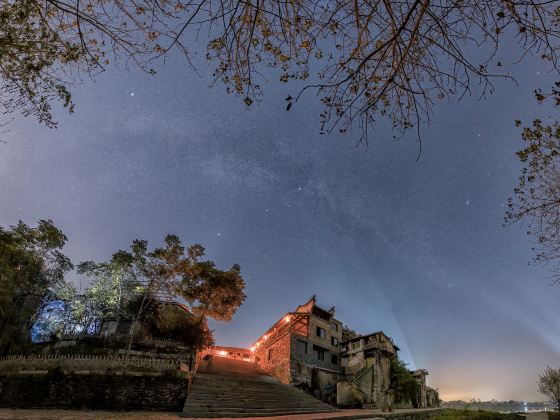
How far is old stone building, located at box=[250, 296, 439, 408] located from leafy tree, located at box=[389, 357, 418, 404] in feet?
2.43

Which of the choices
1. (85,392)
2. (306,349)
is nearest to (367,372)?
(306,349)

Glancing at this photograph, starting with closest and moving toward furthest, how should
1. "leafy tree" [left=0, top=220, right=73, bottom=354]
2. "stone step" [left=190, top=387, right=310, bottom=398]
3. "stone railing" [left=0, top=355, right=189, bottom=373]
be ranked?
"stone railing" [left=0, top=355, right=189, bottom=373] < "stone step" [left=190, top=387, right=310, bottom=398] < "leafy tree" [left=0, top=220, right=73, bottom=354]

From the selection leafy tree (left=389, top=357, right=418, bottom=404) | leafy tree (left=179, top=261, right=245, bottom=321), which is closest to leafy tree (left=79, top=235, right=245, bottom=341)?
leafy tree (left=179, top=261, right=245, bottom=321)

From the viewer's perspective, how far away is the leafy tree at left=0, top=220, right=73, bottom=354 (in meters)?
23.2

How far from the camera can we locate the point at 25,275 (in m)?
25.4

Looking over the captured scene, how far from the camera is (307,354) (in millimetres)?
30203

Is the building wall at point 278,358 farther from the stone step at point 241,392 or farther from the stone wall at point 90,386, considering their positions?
the stone wall at point 90,386

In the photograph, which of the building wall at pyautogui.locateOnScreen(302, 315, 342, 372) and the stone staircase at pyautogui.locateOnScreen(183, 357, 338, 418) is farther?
the building wall at pyautogui.locateOnScreen(302, 315, 342, 372)

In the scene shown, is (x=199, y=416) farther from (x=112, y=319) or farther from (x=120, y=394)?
(x=112, y=319)

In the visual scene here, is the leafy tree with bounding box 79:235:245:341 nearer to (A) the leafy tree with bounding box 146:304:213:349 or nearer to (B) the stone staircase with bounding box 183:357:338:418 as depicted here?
(A) the leafy tree with bounding box 146:304:213:349

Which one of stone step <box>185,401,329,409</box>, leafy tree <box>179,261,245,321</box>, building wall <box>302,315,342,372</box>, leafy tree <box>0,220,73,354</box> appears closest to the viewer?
stone step <box>185,401,329,409</box>

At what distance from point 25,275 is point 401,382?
38625mm

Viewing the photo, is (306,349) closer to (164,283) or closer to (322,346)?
(322,346)

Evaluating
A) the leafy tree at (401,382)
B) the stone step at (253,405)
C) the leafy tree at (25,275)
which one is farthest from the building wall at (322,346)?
the leafy tree at (25,275)
